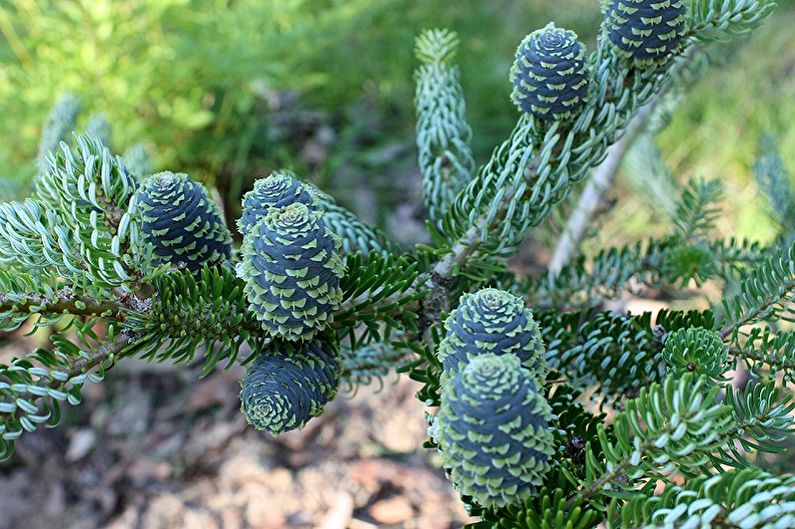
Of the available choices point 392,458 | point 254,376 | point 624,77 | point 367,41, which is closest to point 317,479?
point 392,458

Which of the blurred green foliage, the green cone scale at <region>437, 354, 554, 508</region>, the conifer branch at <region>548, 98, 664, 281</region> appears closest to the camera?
the green cone scale at <region>437, 354, 554, 508</region>

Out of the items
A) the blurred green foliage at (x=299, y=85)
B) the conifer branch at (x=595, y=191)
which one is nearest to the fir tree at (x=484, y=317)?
the conifer branch at (x=595, y=191)

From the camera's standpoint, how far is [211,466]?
1135 millimetres

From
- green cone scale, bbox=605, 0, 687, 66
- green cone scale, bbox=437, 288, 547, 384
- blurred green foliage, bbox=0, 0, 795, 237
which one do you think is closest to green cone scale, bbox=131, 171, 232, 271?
green cone scale, bbox=437, 288, 547, 384

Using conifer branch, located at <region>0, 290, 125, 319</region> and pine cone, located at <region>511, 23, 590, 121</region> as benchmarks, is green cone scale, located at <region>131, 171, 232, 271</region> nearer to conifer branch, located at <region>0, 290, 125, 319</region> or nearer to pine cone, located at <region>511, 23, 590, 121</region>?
conifer branch, located at <region>0, 290, 125, 319</region>

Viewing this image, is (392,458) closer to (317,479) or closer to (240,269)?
(317,479)

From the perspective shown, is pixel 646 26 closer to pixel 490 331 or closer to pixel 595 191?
pixel 490 331

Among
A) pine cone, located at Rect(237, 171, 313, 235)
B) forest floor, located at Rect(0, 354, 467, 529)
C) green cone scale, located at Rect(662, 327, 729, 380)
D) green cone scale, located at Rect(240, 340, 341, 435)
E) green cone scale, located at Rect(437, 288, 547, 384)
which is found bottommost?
forest floor, located at Rect(0, 354, 467, 529)

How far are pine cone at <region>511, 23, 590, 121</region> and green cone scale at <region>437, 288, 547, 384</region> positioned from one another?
0.14 m

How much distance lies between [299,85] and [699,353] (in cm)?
149

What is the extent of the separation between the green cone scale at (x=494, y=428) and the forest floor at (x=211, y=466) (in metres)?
0.62

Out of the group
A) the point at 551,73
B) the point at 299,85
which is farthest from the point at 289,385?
the point at 299,85

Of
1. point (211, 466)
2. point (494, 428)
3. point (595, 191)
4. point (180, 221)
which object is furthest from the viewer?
point (211, 466)

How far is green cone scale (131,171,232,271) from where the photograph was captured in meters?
0.44
